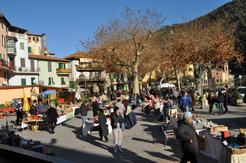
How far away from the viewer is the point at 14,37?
40125 mm

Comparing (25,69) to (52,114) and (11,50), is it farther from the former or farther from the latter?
(52,114)

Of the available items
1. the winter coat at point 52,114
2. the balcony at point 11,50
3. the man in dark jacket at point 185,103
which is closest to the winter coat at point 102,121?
the winter coat at point 52,114

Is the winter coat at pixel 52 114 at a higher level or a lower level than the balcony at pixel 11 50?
lower

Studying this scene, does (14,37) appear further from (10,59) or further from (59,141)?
(59,141)

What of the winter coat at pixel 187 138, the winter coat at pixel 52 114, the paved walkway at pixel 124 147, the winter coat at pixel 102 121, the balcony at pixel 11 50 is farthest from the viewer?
the balcony at pixel 11 50

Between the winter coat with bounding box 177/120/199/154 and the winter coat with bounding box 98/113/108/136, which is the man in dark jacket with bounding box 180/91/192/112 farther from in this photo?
the winter coat with bounding box 177/120/199/154

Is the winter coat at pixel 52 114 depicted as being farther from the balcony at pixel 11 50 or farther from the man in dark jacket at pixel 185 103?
the balcony at pixel 11 50

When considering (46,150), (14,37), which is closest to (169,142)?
(46,150)

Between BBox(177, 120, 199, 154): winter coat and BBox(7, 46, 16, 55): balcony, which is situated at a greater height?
BBox(7, 46, 16, 55): balcony

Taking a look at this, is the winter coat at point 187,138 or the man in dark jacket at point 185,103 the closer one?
the winter coat at point 187,138

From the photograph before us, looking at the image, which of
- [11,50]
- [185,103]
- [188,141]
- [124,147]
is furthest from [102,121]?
[11,50]

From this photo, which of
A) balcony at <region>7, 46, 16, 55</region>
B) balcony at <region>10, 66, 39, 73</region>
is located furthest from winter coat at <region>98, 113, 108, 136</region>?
balcony at <region>10, 66, 39, 73</region>

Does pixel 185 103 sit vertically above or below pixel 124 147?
above

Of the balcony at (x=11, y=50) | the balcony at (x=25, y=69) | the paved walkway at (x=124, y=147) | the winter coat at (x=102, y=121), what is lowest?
the paved walkway at (x=124, y=147)
